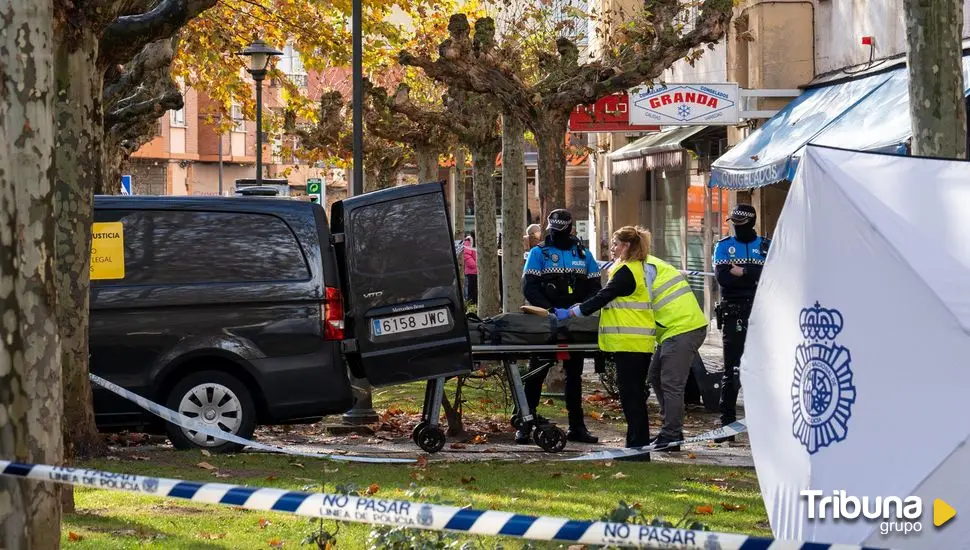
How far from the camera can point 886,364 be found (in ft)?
17.1

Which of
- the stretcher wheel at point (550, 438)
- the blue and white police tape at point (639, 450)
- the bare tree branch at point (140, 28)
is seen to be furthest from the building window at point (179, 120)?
the blue and white police tape at point (639, 450)

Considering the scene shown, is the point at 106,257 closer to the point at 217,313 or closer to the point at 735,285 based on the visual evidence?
the point at 217,313

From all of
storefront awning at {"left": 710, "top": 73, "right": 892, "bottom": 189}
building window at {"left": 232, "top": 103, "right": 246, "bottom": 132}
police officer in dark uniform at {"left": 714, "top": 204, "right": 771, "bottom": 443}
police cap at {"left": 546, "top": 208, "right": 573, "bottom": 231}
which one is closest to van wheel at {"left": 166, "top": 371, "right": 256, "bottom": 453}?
police cap at {"left": 546, "top": 208, "right": 573, "bottom": 231}

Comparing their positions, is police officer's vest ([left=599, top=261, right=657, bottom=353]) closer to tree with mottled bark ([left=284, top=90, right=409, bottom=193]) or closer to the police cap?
the police cap

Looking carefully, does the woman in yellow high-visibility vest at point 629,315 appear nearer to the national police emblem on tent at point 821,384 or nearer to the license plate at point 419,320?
the license plate at point 419,320

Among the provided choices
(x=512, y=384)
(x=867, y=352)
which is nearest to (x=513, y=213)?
(x=512, y=384)

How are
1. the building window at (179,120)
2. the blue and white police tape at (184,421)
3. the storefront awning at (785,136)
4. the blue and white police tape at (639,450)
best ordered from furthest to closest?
the building window at (179,120) → the storefront awning at (785,136) → the blue and white police tape at (184,421) → the blue and white police tape at (639,450)

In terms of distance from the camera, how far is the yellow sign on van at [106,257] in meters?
11.7

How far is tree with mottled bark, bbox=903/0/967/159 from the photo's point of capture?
394 inches

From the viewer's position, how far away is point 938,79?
10016mm

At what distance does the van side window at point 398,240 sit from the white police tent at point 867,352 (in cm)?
586

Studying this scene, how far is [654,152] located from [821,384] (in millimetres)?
24731

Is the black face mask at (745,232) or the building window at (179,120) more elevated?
the building window at (179,120)

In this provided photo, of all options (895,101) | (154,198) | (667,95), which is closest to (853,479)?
(154,198)
